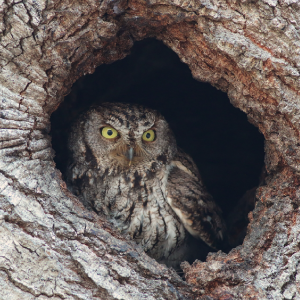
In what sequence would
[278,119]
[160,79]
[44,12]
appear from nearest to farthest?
[44,12] → [278,119] → [160,79]

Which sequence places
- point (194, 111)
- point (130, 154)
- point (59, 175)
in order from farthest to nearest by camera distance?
point (194, 111) → point (130, 154) → point (59, 175)

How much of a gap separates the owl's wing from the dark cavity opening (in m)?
0.47

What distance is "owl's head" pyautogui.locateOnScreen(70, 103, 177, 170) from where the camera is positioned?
2.23 metres

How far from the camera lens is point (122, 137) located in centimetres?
225

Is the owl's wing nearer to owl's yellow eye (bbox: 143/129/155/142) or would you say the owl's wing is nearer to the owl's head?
the owl's head

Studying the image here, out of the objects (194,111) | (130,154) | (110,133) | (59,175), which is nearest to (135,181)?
(130,154)

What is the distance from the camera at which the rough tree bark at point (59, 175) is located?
1.52m

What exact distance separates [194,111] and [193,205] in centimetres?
126

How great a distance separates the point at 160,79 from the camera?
327cm

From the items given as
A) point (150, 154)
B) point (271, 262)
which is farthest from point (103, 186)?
point (271, 262)

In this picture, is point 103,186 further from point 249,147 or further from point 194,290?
point 249,147

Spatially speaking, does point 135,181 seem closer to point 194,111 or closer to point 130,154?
point 130,154

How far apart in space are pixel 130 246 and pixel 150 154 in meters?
0.83

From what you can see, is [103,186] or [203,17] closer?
[203,17]
